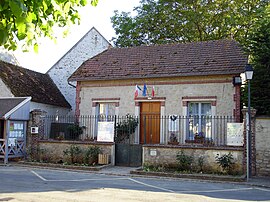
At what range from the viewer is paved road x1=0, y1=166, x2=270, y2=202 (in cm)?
923

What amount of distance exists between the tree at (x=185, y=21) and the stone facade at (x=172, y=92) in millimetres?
8400

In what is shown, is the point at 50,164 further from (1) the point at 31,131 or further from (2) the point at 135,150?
(2) the point at 135,150

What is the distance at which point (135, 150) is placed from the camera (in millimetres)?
16656

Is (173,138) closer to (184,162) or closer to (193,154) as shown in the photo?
(193,154)

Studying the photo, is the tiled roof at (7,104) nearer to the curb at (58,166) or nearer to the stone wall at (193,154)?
the curb at (58,166)

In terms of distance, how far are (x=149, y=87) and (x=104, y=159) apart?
512 centimetres

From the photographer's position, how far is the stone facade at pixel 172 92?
693 inches

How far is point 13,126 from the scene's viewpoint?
17234 millimetres

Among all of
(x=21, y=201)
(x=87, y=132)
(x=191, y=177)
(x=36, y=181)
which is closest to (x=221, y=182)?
(x=191, y=177)

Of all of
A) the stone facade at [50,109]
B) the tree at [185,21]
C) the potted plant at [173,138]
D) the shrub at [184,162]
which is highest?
the tree at [185,21]

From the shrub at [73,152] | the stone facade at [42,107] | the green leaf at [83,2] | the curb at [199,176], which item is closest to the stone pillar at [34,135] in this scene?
the stone facade at [42,107]

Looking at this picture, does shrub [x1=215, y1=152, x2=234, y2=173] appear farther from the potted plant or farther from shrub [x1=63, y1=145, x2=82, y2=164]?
shrub [x1=63, y1=145, x2=82, y2=164]

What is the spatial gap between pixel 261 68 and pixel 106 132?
792 centimetres

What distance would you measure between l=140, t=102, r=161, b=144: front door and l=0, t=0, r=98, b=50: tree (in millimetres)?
13802
